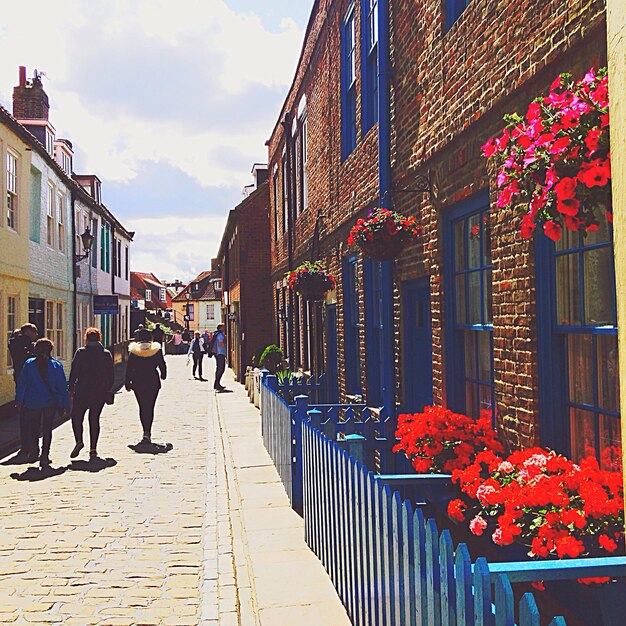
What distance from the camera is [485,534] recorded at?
4.62 meters

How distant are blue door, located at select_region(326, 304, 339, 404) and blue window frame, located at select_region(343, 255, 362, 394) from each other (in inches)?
39.7

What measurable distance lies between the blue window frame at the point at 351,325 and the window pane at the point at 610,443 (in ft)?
21.0

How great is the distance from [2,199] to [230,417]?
7.12 m

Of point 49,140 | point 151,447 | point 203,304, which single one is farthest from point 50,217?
point 203,304

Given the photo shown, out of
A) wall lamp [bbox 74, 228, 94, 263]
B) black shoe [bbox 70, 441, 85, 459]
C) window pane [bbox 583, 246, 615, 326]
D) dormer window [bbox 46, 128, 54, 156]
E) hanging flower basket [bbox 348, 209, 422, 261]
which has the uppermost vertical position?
dormer window [bbox 46, 128, 54, 156]

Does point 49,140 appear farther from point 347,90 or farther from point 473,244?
point 473,244

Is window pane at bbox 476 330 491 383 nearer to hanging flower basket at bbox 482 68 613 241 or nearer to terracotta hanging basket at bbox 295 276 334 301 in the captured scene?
hanging flower basket at bbox 482 68 613 241

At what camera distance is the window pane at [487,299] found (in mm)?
5496

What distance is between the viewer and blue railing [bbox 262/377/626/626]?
2.53 metres

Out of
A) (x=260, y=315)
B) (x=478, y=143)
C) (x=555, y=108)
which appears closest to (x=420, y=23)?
(x=478, y=143)

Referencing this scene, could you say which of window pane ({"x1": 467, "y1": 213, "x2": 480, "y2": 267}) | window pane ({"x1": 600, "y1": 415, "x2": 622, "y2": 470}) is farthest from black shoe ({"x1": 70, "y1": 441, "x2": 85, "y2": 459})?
window pane ({"x1": 600, "y1": 415, "x2": 622, "y2": 470})

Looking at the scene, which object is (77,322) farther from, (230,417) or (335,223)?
(335,223)

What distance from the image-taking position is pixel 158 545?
21.2 ft

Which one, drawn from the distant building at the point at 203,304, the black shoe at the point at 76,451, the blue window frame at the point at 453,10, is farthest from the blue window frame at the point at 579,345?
the distant building at the point at 203,304
